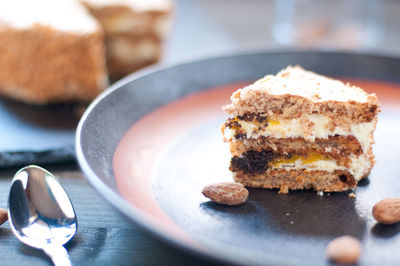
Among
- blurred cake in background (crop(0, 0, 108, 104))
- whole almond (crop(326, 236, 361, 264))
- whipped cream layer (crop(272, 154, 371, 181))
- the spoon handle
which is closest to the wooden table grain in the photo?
the spoon handle

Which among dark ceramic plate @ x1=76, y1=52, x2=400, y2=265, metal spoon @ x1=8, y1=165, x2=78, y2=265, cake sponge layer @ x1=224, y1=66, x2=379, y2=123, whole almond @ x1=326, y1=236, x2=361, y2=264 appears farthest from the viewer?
cake sponge layer @ x1=224, y1=66, x2=379, y2=123

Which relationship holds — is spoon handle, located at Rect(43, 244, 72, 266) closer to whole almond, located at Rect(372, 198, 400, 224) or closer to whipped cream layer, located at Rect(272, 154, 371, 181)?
whipped cream layer, located at Rect(272, 154, 371, 181)

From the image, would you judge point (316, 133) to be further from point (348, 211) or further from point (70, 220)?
point (70, 220)

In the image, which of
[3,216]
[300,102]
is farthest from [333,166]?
[3,216]

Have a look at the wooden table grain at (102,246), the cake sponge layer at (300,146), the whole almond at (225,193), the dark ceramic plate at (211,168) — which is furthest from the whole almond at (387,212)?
the wooden table grain at (102,246)

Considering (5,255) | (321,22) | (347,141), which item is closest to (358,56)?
(347,141)

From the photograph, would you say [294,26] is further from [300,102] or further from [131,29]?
[300,102]
